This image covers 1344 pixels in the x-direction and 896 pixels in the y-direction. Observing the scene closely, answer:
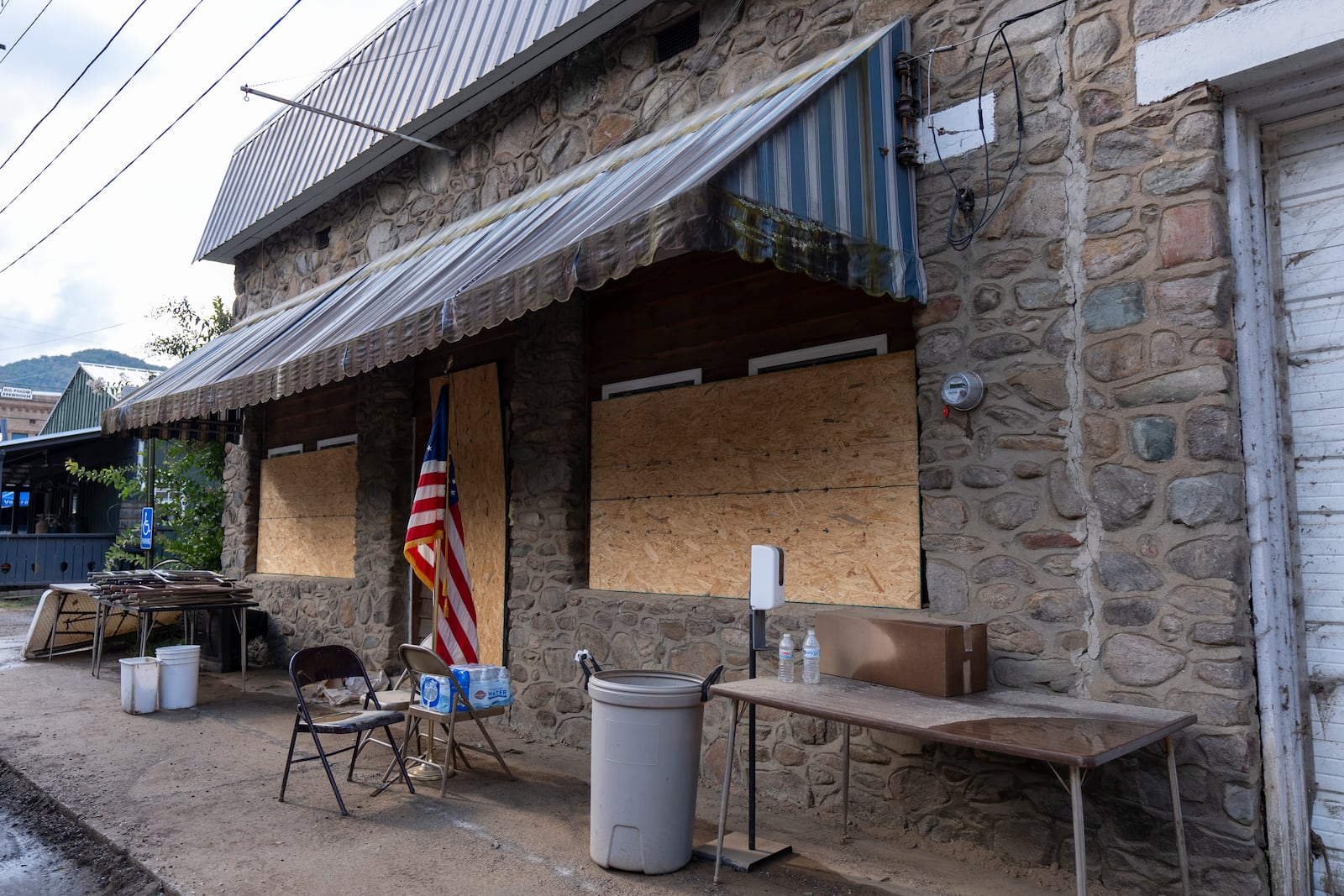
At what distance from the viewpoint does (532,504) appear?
732 cm

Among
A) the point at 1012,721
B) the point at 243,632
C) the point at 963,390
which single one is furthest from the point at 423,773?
the point at 243,632

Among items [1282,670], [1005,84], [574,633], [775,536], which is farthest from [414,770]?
[1005,84]

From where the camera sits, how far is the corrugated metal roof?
290 inches

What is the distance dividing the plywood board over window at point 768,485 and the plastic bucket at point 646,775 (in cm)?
140

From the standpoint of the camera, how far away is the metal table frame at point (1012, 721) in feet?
10.3

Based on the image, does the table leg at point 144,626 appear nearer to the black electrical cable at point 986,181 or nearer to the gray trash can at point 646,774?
the gray trash can at point 646,774

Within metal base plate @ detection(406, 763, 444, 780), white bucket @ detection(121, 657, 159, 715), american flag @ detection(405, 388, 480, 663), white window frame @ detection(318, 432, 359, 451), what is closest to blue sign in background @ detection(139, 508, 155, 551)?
white window frame @ detection(318, 432, 359, 451)

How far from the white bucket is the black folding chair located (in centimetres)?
293

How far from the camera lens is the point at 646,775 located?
4.22m

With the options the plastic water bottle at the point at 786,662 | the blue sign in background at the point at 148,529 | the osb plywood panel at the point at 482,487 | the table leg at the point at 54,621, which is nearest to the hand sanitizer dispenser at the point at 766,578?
the plastic water bottle at the point at 786,662

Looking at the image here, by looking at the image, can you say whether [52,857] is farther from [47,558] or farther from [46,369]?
[46,369]

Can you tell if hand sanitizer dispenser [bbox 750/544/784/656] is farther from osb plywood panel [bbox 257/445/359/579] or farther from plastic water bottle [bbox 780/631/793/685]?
osb plywood panel [bbox 257/445/359/579]

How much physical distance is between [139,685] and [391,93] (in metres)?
6.03

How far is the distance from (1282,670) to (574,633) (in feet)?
14.8
